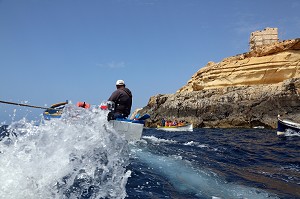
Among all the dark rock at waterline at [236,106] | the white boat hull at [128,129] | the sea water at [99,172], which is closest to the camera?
the sea water at [99,172]

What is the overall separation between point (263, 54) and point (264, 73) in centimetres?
474

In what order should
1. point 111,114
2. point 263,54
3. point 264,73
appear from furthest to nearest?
point 263,54 < point 264,73 < point 111,114


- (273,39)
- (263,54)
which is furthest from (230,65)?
(273,39)

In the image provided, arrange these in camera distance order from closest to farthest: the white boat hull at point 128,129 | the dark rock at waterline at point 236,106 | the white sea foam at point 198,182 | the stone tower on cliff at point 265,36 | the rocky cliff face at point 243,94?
1. the white sea foam at point 198,182
2. the white boat hull at point 128,129
3. the dark rock at waterline at point 236,106
4. the rocky cliff face at point 243,94
5. the stone tower on cliff at point 265,36

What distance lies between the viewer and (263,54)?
147 ft

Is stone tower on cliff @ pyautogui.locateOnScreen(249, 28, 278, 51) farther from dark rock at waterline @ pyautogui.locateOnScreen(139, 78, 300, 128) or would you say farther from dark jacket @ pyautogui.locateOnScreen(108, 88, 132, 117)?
dark jacket @ pyautogui.locateOnScreen(108, 88, 132, 117)

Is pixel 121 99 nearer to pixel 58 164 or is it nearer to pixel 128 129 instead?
pixel 128 129

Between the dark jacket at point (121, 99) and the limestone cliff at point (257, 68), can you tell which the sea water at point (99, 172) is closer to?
the dark jacket at point (121, 99)

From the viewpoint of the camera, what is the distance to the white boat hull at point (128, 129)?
33.1ft

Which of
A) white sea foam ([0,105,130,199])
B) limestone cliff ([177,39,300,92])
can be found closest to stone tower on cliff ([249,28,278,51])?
limestone cliff ([177,39,300,92])

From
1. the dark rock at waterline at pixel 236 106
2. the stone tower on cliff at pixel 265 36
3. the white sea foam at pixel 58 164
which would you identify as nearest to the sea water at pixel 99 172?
the white sea foam at pixel 58 164

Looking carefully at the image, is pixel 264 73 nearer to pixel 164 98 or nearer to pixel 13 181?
pixel 164 98

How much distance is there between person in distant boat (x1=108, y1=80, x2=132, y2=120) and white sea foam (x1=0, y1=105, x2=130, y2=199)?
3502 millimetres

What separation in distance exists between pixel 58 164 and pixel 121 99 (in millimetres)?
5707
